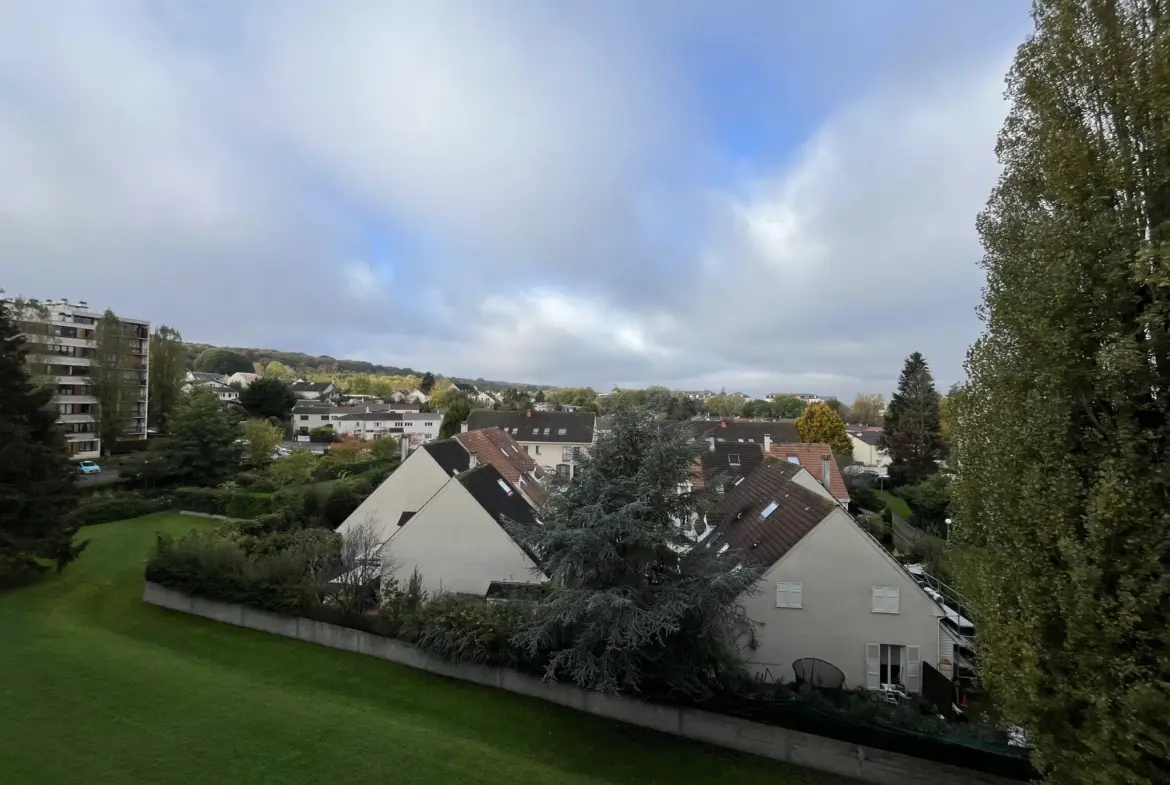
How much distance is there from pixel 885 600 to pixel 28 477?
27.7 meters

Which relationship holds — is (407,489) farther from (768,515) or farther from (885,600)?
(885,600)

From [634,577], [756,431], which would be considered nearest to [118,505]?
[634,577]

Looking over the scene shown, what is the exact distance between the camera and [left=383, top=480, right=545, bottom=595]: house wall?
60.1 ft

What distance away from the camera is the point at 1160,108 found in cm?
622

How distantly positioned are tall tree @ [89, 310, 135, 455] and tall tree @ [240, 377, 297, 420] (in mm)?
22711

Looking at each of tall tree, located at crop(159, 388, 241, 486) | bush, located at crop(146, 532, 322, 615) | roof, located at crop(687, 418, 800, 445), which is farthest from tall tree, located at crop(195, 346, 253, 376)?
bush, located at crop(146, 532, 322, 615)

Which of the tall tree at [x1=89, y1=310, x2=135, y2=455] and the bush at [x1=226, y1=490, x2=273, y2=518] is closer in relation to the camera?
the bush at [x1=226, y1=490, x2=273, y2=518]

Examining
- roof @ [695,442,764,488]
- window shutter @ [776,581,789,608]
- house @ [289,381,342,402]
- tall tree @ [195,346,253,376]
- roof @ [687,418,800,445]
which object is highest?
tall tree @ [195,346,253,376]

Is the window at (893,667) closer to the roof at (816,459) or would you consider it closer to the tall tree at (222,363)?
the roof at (816,459)

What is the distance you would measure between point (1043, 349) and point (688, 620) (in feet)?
25.9

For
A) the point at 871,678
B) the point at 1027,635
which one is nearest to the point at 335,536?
the point at 871,678

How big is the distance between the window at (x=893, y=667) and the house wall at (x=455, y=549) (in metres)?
10.4

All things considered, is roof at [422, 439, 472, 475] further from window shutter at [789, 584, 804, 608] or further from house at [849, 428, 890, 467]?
house at [849, 428, 890, 467]

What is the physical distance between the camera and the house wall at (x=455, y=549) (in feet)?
60.1
